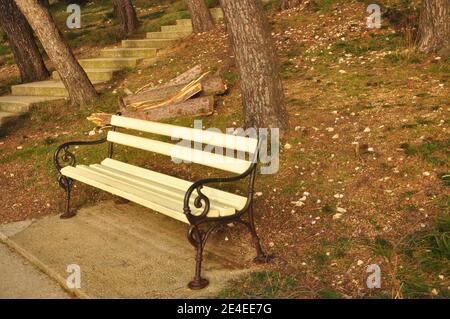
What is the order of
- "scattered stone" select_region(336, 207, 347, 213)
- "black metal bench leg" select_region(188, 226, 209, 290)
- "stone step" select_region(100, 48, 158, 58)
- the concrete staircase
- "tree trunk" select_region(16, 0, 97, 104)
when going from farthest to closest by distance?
"stone step" select_region(100, 48, 158, 58) → the concrete staircase → "tree trunk" select_region(16, 0, 97, 104) → "scattered stone" select_region(336, 207, 347, 213) → "black metal bench leg" select_region(188, 226, 209, 290)

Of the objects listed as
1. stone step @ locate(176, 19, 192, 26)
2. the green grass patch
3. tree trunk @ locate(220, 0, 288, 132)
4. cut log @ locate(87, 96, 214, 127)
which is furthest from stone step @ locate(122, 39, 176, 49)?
the green grass patch

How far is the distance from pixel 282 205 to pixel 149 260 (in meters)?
1.53

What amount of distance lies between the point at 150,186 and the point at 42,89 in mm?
7370

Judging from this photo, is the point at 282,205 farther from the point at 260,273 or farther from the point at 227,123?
the point at 227,123

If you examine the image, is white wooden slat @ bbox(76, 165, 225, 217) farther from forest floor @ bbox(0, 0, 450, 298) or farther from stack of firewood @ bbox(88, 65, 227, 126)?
stack of firewood @ bbox(88, 65, 227, 126)

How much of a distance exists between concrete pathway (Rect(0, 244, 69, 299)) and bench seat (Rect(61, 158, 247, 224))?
1.01 metres

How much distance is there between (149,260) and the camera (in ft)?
16.8

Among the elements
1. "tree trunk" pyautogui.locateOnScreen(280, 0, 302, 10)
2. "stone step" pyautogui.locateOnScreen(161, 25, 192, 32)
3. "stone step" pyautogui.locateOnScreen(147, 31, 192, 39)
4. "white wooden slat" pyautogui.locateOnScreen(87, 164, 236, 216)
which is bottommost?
"white wooden slat" pyautogui.locateOnScreen(87, 164, 236, 216)

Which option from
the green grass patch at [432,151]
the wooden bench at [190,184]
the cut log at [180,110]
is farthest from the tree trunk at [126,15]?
the green grass patch at [432,151]

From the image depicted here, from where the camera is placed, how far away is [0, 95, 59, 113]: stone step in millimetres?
11242

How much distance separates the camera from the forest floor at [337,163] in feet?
15.2

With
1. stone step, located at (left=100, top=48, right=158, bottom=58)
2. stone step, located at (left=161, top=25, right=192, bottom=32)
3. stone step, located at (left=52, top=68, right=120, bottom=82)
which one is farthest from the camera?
stone step, located at (left=161, top=25, right=192, bottom=32)

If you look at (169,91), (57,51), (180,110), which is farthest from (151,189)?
(57,51)
